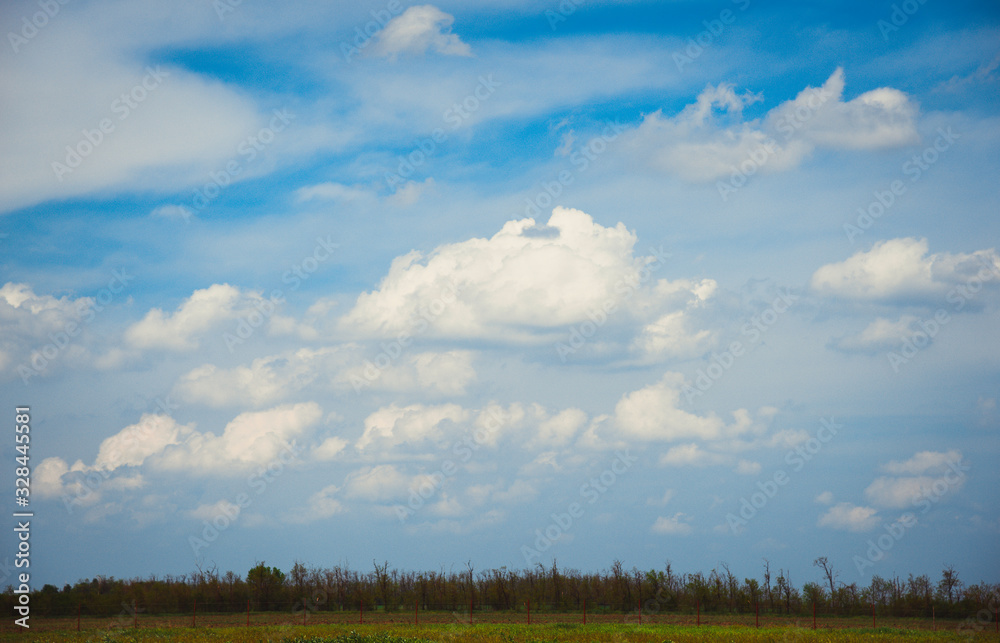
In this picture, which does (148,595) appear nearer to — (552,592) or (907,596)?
(552,592)

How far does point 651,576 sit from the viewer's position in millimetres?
74375

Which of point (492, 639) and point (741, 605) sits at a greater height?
point (492, 639)

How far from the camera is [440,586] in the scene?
75.1 meters

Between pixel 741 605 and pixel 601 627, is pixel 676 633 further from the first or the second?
Result: pixel 741 605

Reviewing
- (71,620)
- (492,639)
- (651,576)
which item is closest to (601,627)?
(492,639)

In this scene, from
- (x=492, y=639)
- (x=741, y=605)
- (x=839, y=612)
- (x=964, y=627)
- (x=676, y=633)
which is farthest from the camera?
(x=741, y=605)

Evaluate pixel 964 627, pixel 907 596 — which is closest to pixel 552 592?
pixel 907 596

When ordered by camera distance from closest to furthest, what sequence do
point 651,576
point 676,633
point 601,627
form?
1. point 676,633
2. point 601,627
3. point 651,576

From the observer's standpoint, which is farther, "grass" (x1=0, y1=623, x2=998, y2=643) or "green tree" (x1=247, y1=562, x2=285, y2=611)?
"green tree" (x1=247, y1=562, x2=285, y2=611)

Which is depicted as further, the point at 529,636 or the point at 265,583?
the point at 265,583

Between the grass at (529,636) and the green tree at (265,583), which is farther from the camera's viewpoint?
the green tree at (265,583)

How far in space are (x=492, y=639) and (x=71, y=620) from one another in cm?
3570

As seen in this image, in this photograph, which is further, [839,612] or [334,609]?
[334,609]

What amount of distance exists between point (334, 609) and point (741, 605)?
35980 mm
